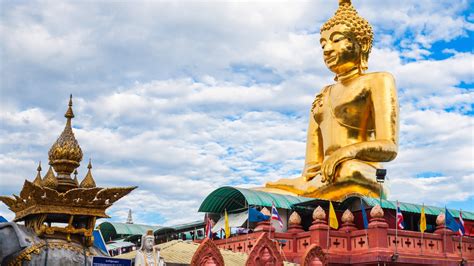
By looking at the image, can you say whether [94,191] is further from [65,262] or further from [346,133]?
[346,133]

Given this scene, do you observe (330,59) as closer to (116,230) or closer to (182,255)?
(116,230)

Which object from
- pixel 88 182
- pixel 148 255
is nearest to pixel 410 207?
pixel 148 255

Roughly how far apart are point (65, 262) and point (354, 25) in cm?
2143

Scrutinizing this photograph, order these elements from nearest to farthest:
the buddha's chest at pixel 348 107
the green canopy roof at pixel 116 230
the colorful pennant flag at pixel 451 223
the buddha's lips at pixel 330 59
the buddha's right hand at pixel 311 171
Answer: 1. the colorful pennant flag at pixel 451 223
2. the buddha's chest at pixel 348 107
3. the buddha's right hand at pixel 311 171
4. the buddha's lips at pixel 330 59
5. the green canopy roof at pixel 116 230

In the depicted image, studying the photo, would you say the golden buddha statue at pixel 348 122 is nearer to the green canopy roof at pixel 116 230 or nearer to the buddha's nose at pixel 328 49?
the buddha's nose at pixel 328 49

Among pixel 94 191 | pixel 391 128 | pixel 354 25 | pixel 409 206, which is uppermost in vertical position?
pixel 354 25

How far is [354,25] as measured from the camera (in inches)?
1041

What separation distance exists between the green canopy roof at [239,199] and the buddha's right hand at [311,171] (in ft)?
11.3

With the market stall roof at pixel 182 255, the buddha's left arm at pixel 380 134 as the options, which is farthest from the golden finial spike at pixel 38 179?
the buddha's left arm at pixel 380 134

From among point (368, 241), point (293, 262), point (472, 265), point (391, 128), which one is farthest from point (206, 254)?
point (391, 128)

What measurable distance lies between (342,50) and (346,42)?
0.38 m

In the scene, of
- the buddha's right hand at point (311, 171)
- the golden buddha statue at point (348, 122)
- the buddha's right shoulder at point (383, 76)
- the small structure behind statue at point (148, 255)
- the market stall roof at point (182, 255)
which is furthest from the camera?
the buddha's right hand at point (311, 171)

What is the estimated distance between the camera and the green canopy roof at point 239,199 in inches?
848

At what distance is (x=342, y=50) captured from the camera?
86.8ft
